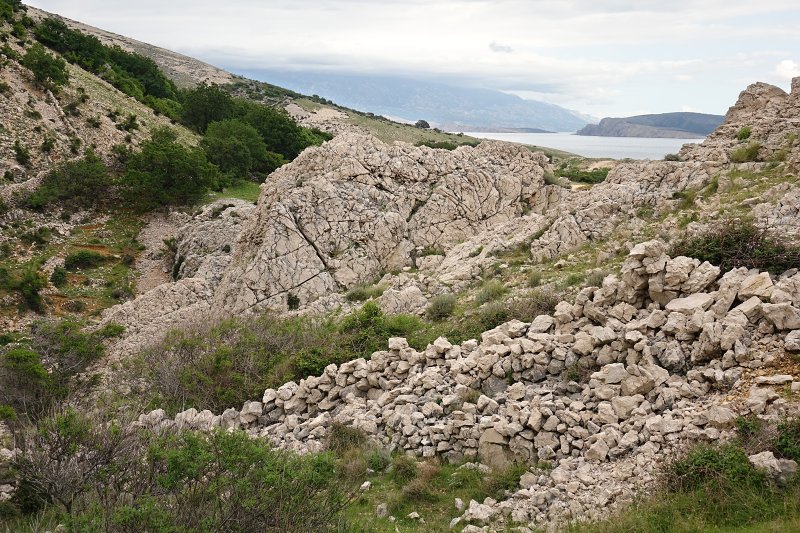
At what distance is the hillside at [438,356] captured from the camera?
6.75 meters

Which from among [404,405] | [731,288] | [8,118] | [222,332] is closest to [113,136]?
[8,118]

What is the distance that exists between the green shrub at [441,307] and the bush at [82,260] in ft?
72.7

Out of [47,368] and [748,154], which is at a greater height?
[748,154]

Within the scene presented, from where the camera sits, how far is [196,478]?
650 cm

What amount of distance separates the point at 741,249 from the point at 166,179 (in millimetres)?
32445

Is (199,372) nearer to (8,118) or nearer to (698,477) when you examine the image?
(698,477)

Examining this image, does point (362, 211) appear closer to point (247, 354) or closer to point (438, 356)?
point (247, 354)

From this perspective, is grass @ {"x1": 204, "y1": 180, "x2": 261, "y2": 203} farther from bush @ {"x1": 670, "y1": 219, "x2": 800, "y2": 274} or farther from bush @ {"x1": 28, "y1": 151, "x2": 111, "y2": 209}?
bush @ {"x1": 670, "y1": 219, "x2": 800, "y2": 274}

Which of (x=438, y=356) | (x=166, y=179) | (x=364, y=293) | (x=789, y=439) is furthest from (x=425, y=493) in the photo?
(x=166, y=179)

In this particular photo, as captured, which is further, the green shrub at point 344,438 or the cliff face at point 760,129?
the cliff face at point 760,129

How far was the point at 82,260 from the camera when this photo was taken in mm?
29938

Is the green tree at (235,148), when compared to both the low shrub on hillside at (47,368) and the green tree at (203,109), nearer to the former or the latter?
the green tree at (203,109)

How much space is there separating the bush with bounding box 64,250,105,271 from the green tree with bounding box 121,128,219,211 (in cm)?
586

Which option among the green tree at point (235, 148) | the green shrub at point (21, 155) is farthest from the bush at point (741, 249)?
the green shrub at point (21, 155)
